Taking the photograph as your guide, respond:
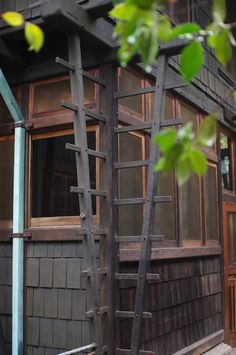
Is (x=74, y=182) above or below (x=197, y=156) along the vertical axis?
above

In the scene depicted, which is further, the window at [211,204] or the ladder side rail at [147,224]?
the window at [211,204]

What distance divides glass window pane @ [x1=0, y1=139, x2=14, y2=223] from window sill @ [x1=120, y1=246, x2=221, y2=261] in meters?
1.16

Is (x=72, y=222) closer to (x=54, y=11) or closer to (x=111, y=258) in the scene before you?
(x=111, y=258)

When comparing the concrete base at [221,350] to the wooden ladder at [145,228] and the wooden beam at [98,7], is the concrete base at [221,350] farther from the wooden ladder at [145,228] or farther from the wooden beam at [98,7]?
the wooden beam at [98,7]

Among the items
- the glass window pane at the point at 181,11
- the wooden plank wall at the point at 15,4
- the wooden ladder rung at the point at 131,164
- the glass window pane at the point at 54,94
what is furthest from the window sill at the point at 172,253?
the glass window pane at the point at 181,11

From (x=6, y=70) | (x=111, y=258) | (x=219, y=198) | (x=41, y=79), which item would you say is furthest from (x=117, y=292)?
(x=219, y=198)

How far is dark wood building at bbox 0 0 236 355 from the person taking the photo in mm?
3852

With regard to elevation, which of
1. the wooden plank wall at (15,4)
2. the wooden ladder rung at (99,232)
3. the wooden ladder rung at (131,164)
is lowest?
the wooden ladder rung at (99,232)

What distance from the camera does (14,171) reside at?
172 inches

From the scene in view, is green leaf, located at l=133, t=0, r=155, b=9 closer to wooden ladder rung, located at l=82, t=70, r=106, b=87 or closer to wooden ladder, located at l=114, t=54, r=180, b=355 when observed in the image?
wooden ladder, located at l=114, t=54, r=180, b=355

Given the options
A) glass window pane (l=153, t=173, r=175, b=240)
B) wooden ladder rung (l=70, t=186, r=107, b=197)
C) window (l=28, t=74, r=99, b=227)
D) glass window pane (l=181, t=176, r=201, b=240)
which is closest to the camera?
wooden ladder rung (l=70, t=186, r=107, b=197)

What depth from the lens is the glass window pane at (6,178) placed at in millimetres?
4574

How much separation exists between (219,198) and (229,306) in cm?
148

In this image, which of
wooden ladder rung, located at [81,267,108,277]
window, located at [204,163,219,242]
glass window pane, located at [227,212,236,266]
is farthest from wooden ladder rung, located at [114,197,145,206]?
glass window pane, located at [227,212,236,266]
